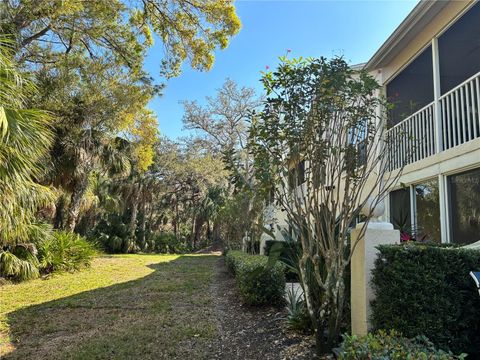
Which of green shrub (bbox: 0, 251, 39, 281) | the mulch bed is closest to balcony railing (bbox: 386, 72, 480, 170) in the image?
the mulch bed

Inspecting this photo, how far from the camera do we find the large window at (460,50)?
672 cm

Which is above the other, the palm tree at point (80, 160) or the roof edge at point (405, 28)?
the roof edge at point (405, 28)

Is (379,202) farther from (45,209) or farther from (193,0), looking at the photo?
(45,209)

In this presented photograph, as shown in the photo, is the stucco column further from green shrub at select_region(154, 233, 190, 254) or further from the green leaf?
green shrub at select_region(154, 233, 190, 254)

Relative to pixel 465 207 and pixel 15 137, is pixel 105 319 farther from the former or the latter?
pixel 465 207

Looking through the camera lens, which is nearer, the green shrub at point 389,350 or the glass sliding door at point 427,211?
the green shrub at point 389,350

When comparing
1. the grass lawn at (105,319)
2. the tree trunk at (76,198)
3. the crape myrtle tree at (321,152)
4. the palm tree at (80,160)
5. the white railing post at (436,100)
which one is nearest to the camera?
the crape myrtle tree at (321,152)

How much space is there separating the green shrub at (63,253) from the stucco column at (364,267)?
10.8 m

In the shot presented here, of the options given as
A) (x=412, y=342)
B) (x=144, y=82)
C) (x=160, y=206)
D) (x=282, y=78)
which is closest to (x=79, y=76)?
(x=144, y=82)

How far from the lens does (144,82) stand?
1430 centimetres

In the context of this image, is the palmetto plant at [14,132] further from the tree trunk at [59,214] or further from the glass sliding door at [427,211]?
the tree trunk at [59,214]

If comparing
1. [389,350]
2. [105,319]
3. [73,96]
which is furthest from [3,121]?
[73,96]

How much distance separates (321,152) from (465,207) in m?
3.84

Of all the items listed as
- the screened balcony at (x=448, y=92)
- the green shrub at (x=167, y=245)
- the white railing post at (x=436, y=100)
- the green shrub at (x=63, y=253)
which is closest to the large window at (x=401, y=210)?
the screened balcony at (x=448, y=92)
